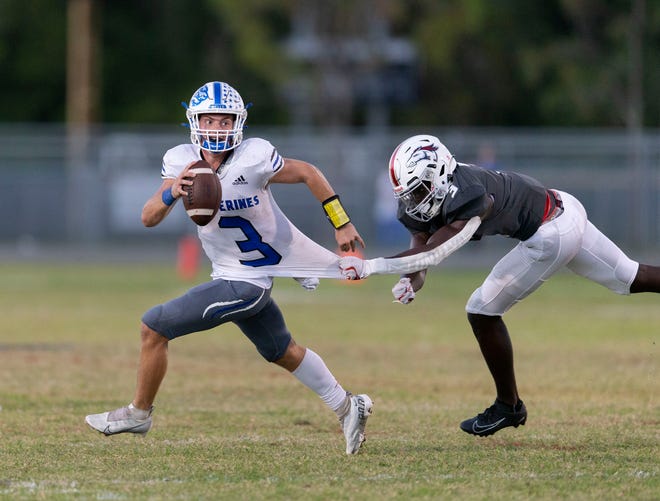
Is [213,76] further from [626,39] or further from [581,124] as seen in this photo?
[626,39]

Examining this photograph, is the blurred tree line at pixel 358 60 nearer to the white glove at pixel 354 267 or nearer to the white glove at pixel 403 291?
the white glove at pixel 403 291

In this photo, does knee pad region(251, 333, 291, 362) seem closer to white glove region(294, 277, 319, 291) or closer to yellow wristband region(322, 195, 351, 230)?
white glove region(294, 277, 319, 291)

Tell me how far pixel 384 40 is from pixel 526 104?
502cm

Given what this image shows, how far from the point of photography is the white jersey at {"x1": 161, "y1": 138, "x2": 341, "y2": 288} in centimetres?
643

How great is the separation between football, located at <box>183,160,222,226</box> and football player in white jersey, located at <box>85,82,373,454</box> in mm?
166

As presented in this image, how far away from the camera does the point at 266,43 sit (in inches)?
1174

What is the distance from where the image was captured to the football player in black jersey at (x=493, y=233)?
20.7ft

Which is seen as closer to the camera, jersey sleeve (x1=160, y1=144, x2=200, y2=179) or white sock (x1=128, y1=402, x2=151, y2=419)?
jersey sleeve (x1=160, y1=144, x2=200, y2=179)

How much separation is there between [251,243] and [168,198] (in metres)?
0.52

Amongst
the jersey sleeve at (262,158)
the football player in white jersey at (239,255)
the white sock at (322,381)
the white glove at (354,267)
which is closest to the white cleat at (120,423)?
the football player in white jersey at (239,255)

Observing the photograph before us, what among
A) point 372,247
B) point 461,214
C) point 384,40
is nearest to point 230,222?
point 461,214

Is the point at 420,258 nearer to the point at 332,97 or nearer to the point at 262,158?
the point at 262,158

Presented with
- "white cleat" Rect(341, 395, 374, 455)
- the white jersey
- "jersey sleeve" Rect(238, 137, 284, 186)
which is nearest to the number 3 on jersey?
the white jersey

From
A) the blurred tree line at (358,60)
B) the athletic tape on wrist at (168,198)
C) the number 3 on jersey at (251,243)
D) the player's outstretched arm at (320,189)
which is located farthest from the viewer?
the blurred tree line at (358,60)
